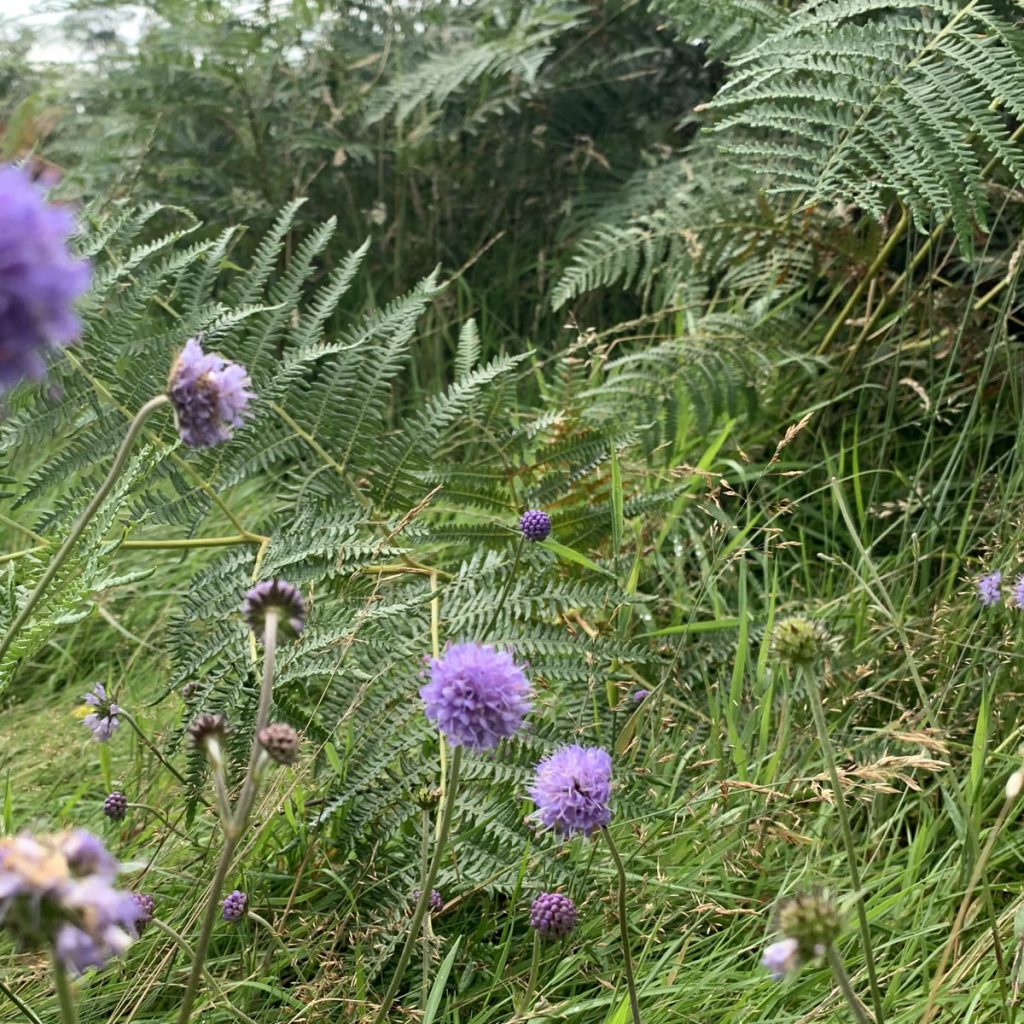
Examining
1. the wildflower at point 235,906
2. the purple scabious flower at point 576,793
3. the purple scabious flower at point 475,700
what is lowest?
the wildflower at point 235,906

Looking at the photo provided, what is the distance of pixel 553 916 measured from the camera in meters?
1.09

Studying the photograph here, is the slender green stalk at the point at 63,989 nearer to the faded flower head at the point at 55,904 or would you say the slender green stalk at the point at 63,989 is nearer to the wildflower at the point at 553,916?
the faded flower head at the point at 55,904

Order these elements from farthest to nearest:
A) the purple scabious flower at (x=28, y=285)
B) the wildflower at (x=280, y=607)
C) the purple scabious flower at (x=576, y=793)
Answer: the purple scabious flower at (x=576, y=793) < the wildflower at (x=280, y=607) < the purple scabious flower at (x=28, y=285)

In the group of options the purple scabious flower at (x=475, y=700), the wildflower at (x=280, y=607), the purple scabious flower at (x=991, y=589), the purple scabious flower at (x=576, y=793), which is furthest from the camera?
the purple scabious flower at (x=991, y=589)

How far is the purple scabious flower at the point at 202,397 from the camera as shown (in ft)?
2.50

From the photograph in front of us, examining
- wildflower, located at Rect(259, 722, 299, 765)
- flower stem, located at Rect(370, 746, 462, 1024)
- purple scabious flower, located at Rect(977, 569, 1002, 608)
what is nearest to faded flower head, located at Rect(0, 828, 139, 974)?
wildflower, located at Rect(259, 722, 299, 765)

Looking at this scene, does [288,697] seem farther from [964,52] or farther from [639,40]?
[639,40]

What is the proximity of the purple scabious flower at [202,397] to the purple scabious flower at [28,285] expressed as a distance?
268 mm

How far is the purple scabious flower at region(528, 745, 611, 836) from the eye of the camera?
100 cm

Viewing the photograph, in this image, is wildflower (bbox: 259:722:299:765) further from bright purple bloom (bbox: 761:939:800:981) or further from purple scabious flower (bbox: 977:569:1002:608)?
purple scabious flower (bbox: 977:569:1002:608)

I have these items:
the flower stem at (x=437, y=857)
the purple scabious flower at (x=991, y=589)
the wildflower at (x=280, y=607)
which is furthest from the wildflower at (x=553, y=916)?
the purple scabious flower at (x=991, y=589)

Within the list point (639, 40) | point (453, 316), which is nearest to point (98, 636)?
point (453, 316)

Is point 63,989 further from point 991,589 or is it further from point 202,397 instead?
point 991,589

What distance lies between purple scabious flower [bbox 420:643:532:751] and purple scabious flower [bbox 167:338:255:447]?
0.91ft
